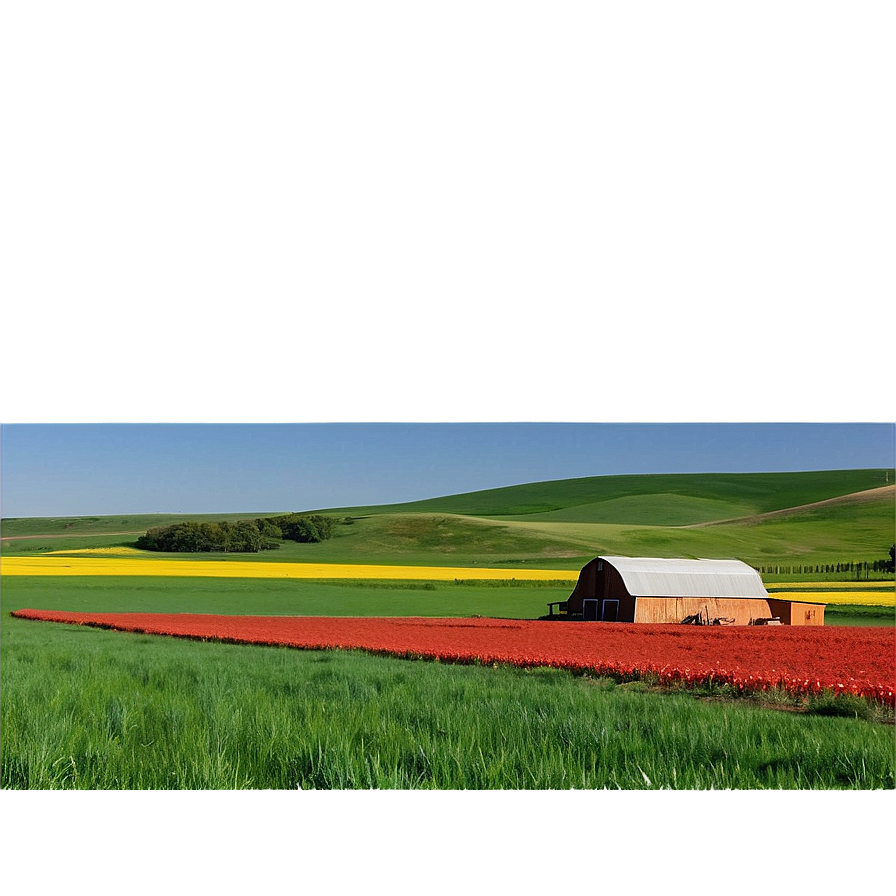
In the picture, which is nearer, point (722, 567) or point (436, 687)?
point (436, 687)

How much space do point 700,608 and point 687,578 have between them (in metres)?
1.73

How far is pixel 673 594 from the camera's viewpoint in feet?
56.1

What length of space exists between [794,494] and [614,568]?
5456 mm

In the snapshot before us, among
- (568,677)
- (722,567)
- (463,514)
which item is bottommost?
(568,677)

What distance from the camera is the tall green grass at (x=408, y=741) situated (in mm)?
4672

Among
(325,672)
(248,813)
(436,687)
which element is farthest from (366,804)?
(325,672)

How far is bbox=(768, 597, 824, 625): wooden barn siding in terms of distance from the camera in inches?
602

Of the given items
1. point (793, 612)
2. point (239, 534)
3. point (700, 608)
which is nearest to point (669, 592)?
point (700, 608)

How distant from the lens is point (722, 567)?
13.6 m

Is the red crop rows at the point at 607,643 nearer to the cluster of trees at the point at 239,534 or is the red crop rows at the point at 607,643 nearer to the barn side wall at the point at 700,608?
the barn side wall at the point at 700,608

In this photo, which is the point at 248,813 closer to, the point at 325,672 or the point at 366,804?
the point at 366,804

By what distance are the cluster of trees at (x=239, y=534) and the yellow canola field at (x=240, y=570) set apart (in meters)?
0.79

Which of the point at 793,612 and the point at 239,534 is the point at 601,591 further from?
the point at 239,534

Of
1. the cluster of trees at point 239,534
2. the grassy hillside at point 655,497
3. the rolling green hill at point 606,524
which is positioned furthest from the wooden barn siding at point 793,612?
the cluster of trees at point 239,534
